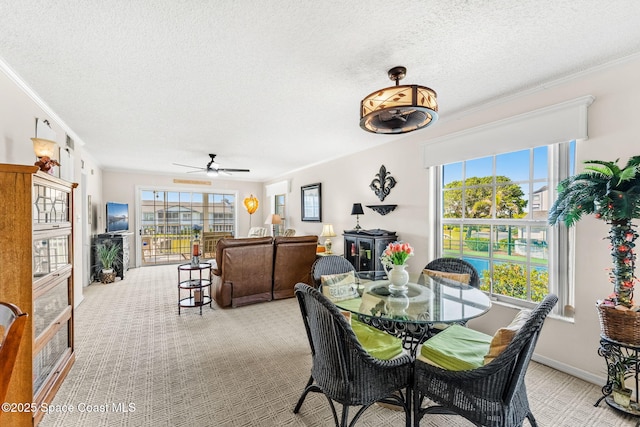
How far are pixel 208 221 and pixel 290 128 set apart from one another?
5628 millimetres

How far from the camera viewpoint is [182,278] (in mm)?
5918

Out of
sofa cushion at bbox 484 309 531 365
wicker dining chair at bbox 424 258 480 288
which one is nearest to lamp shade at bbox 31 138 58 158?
sofa cushion at bbox 484 309 531 365

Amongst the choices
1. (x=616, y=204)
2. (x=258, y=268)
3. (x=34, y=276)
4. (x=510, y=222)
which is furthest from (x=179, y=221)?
(x=616, y=204)

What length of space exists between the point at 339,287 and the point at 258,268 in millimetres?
2191

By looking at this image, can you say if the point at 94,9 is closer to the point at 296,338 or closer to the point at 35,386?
the point at 35,386

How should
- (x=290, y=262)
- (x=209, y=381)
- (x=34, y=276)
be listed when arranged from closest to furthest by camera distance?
(x=34, y=276), (x=209, y=381), (x=290, y=262)

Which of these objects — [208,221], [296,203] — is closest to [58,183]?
[296,203]

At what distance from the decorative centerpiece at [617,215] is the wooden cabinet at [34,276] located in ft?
11.9

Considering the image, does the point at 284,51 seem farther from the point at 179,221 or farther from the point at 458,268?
the point at 179,221

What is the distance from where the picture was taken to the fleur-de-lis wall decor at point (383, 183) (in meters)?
4.21

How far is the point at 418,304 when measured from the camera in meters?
1.97

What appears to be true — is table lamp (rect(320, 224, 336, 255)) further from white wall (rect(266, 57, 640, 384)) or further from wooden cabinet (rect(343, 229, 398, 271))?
white wall (rect(266, 57, 640, 384))

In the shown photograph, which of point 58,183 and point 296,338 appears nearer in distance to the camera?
point 58,183

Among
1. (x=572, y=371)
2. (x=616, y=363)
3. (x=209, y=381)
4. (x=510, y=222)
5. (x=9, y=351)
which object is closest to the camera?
(x=9, y=351)
